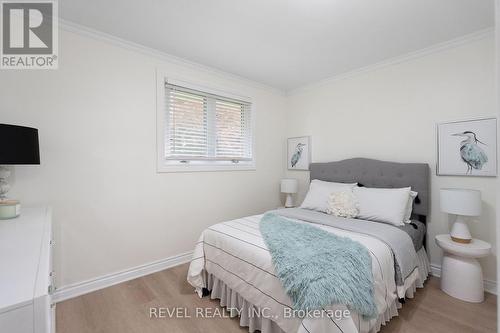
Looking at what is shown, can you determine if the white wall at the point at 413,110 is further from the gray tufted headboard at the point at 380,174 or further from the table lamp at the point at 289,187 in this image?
the table lamp at the point at 289,187

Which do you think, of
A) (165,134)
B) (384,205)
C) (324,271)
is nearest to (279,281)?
(324,271)

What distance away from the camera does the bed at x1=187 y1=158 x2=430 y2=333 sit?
1327mm

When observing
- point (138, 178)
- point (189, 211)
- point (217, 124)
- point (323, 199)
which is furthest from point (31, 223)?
point (323, 199)

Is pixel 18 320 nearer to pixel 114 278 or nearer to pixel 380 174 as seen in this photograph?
pixel 114 278

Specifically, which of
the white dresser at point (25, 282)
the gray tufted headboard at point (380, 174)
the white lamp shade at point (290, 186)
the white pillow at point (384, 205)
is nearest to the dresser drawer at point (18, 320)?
the white dresser at point (25, 282)

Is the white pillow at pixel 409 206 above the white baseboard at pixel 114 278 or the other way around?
above

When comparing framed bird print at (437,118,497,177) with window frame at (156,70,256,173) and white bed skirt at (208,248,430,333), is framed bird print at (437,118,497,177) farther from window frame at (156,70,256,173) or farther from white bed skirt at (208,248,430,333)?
window frame at (156,70,256,173)

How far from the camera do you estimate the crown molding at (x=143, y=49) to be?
204cm

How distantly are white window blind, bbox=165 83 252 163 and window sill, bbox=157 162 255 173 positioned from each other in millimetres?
88

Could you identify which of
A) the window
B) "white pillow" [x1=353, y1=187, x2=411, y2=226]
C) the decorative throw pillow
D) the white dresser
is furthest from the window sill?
"white pillow" [x1=353, y1=187, x2=411, y2=226]

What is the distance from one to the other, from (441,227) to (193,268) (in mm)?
2591

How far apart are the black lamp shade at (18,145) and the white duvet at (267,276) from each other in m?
1.43

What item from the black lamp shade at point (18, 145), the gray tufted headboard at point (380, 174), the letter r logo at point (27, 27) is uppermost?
the letter r logo at point (27, 27)

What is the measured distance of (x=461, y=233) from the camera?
203 cm
